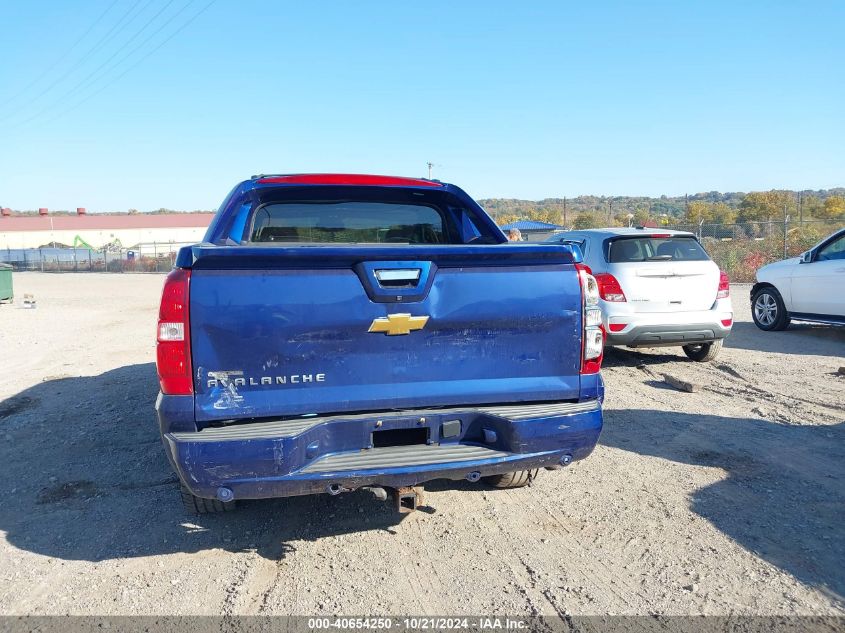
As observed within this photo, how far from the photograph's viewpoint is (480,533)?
11.8 ft

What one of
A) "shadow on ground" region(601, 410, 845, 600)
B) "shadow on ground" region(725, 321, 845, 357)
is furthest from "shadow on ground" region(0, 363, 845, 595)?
"shadow on ground" region(725, 321, 845, 357)

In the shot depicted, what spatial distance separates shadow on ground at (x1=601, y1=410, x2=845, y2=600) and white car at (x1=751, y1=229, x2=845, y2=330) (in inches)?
186

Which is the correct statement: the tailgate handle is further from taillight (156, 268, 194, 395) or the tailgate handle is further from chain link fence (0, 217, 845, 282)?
chain link fence (0, 217, 845, 282)

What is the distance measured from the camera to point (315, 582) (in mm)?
3090

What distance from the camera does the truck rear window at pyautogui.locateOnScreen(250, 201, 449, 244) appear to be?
4.54 meters

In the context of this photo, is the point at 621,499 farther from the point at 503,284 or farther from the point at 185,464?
the point at 185,464

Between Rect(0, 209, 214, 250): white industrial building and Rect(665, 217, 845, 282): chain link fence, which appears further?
Rect(0, 209, 214, 250): white industrial building

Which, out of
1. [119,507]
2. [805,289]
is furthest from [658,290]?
[119,507]

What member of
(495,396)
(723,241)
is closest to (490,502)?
(495,396)

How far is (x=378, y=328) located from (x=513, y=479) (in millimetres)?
1705

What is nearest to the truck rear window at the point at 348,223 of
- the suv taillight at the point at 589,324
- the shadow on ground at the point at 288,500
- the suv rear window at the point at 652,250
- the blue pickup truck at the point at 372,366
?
the blue pickup truck at the point at 372,366

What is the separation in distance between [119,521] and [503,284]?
8.97ft

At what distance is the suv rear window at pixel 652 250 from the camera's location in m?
7.37

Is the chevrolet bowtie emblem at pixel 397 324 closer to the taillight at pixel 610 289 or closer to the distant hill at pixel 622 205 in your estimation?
the taillight at pixel 610 289
